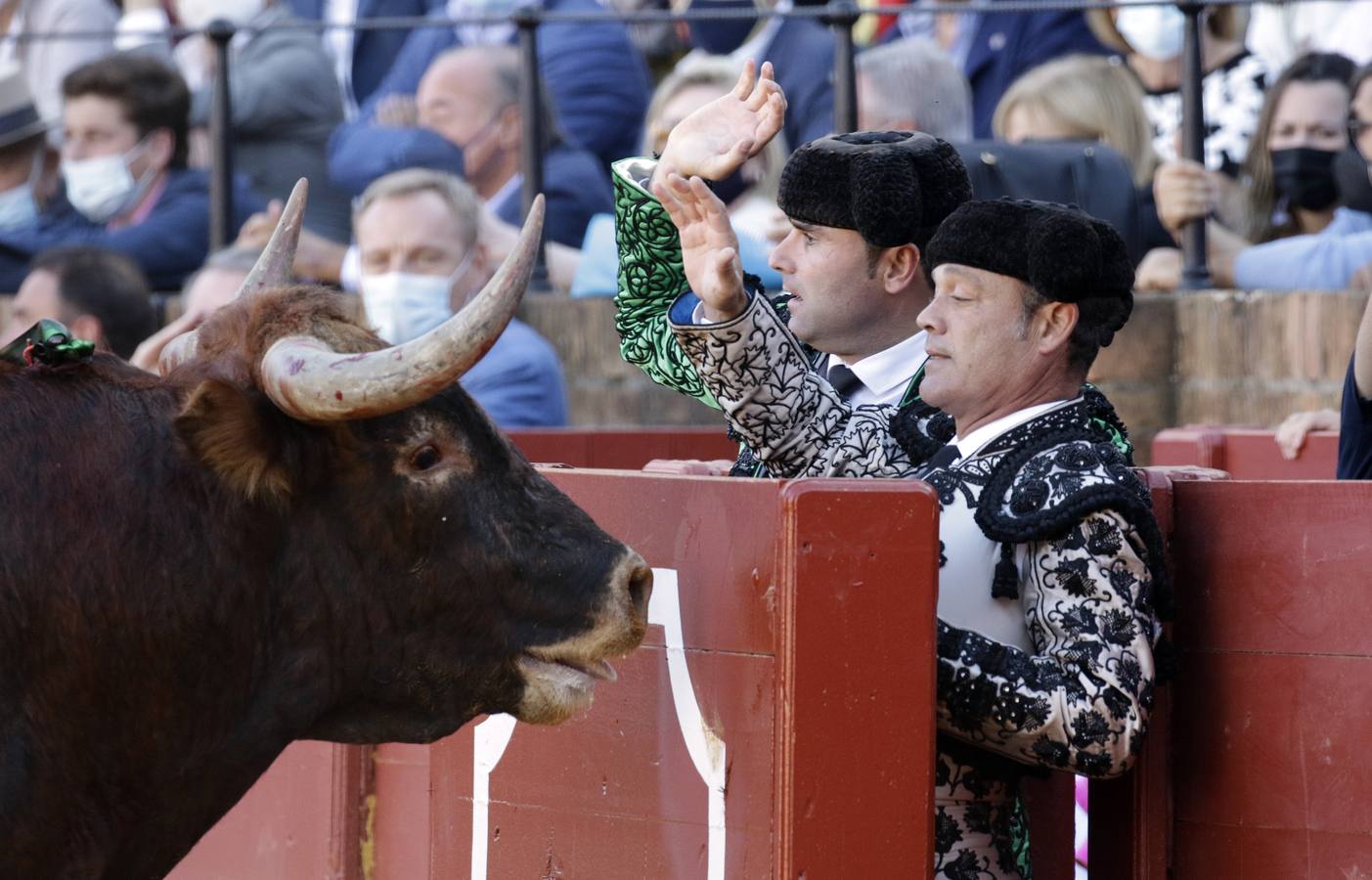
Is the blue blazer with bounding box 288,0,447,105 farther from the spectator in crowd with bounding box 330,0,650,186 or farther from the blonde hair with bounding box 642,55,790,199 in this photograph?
the blonde hair with bounding box 642,55,790,199

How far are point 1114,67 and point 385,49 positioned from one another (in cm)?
323

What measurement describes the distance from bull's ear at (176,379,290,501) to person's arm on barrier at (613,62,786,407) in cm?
79

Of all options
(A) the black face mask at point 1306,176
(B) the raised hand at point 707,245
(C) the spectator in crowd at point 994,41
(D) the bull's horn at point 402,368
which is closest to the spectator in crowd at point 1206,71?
(C) the spectator in crowd at point 994,41

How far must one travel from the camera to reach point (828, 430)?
328 cm

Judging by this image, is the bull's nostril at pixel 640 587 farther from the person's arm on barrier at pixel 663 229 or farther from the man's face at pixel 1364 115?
the man's face at pixel 1364 115

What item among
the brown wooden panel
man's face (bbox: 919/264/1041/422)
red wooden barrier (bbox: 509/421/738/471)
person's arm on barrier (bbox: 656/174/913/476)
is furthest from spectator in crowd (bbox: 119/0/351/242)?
man's face (bbox: 919/264/1041/422)

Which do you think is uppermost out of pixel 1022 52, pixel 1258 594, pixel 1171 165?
pixel 1022 52

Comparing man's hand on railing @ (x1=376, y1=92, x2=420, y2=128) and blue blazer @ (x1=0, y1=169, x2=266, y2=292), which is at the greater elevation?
man's hand on railing @ (x1=376, y1=92, x2=420, y2=128)

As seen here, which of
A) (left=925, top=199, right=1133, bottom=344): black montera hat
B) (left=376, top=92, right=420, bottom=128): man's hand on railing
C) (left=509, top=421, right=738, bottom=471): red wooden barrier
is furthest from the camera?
(left=376, top=92, right=420, bottom=128): man's hand on railing

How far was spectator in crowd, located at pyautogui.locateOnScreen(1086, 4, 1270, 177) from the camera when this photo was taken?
7125mm

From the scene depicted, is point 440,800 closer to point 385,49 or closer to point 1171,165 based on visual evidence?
point 1171,165

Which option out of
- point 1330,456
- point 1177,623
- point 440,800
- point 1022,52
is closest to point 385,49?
point 1022,52

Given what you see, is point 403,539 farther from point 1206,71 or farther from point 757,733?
point 1206,71

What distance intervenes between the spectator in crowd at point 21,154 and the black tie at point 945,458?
6603 millimetres
